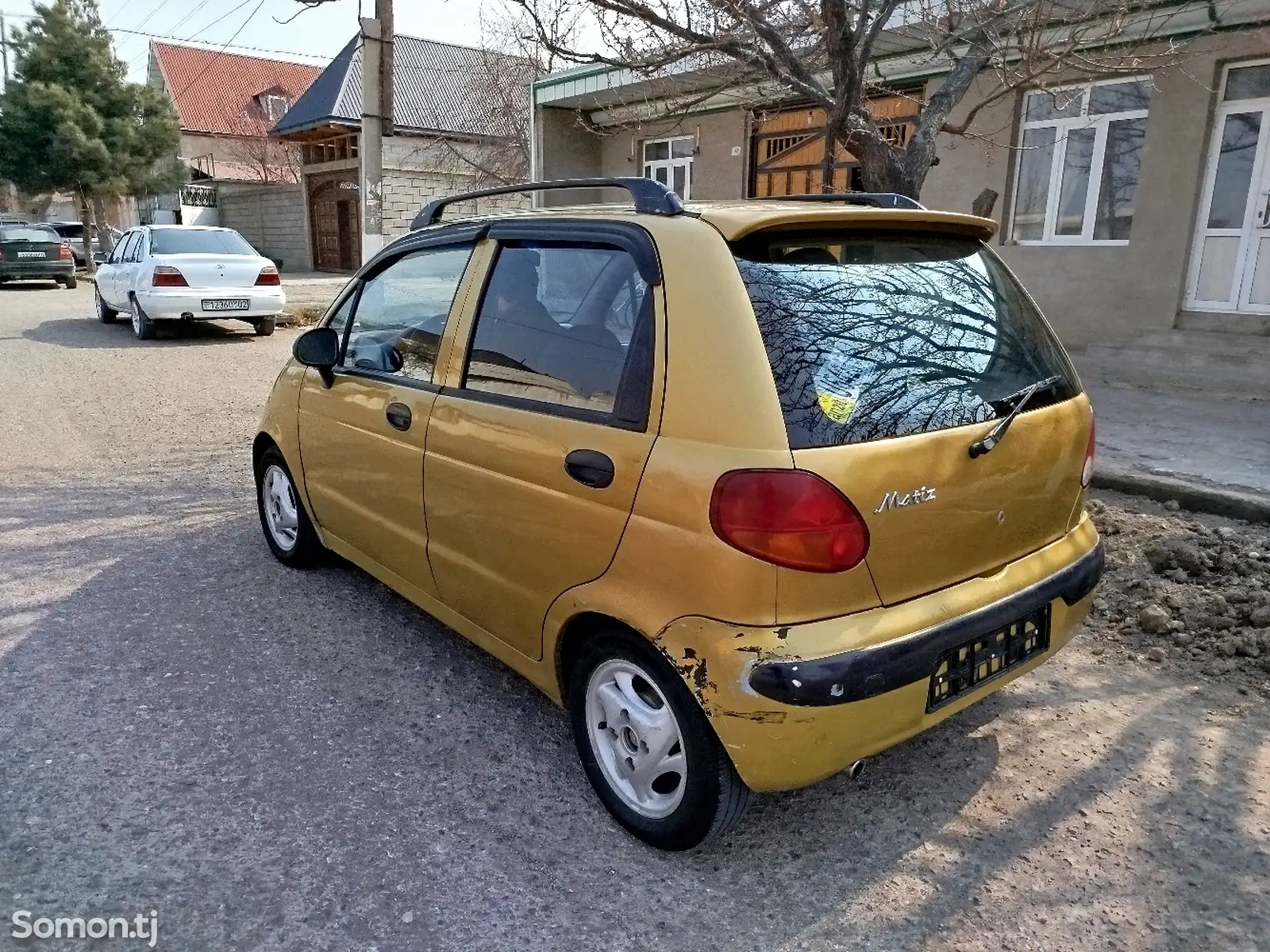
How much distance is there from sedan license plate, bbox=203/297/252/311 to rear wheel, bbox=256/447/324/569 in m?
9.12

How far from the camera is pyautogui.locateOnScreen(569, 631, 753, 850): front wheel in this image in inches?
94.8

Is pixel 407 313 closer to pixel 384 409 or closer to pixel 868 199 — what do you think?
pixel 384 409

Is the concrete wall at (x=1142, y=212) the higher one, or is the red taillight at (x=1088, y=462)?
the concrete wall at (x=1142, y=212)

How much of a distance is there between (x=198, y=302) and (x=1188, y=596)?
12.5 metres

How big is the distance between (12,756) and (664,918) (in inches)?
88.9

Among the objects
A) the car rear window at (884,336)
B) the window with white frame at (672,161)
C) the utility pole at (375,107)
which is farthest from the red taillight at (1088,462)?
the window with white frame at (672,161)

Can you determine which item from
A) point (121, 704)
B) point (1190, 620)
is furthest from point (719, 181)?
point (121, 704)

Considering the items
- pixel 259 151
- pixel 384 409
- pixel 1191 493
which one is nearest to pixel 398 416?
pixel 384 409

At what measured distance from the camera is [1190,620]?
395 cm

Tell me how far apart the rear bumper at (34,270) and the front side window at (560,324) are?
79.0 ft

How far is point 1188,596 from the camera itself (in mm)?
4090

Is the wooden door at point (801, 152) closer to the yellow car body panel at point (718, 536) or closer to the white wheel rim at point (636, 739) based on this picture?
the yellow car body panel at point (718, 536)

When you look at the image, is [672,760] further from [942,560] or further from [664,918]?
[942,560]

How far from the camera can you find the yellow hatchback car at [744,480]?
2.24m
